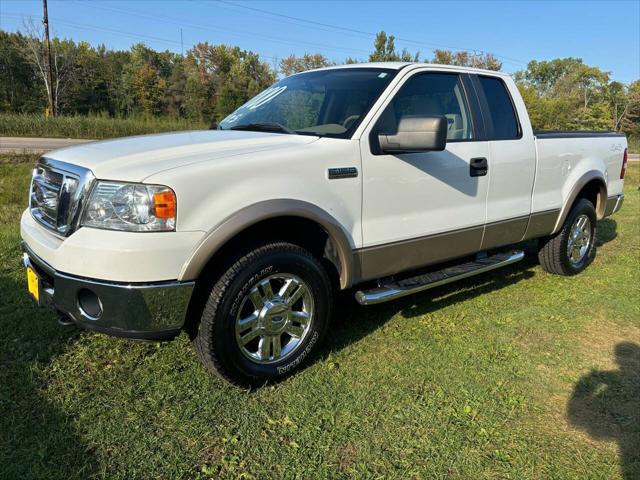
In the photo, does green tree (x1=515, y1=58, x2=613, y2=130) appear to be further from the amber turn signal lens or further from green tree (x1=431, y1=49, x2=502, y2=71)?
the amber turn signal lens

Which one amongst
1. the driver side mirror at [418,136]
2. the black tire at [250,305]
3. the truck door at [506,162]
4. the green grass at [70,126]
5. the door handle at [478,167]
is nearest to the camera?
the black tire at [250,305]

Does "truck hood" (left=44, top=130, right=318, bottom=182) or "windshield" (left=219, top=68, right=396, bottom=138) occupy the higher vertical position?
"windshield" (left=219, top=68, right=396, bottom=138)

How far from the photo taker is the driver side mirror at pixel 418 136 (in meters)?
3.01

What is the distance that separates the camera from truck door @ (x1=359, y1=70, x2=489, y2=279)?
3285mm

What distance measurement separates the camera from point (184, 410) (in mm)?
2781

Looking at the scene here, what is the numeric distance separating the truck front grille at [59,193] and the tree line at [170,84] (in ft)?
137

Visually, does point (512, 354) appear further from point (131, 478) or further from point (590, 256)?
point (590, 256)

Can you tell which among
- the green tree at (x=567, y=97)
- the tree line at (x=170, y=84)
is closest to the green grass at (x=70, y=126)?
the tree line at (x=170, y=84)

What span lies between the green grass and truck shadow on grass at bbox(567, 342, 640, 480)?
20.3 meters

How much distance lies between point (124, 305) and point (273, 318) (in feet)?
2.83

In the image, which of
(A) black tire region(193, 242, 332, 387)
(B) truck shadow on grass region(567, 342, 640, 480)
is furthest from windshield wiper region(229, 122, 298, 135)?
(B) truck shadow on grass region(567, 342, 640, 480)

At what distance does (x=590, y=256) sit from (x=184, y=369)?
15.8ft

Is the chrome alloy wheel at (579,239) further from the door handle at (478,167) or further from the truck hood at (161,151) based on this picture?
the truck hood at (161,151)

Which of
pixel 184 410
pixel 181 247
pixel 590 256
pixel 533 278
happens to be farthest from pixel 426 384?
pixel 590 256
